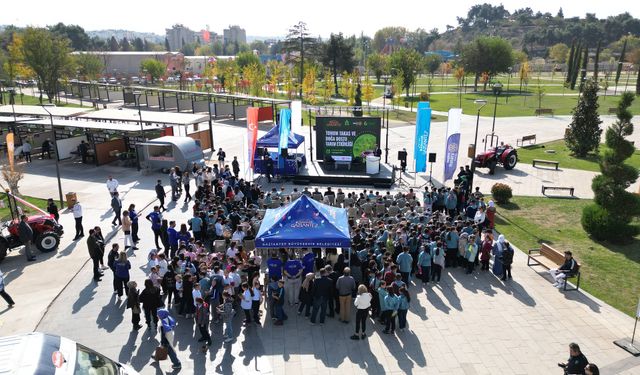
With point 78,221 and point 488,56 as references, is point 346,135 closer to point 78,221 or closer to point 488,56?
point 78,221

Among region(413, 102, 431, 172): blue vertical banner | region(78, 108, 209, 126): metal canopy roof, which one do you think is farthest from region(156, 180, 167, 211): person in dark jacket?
region(413, 102, 431, 172): blue vertical banner

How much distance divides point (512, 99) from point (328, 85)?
27.3 m

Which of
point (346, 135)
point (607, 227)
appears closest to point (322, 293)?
point (607, 227)

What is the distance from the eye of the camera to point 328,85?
56906 millimetres

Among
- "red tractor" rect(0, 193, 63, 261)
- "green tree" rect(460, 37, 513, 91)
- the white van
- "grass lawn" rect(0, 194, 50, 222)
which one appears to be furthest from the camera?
"green tree" rect(460, 37, 513, 91)

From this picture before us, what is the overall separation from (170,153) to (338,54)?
53.2m

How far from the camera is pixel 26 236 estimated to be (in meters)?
14.4

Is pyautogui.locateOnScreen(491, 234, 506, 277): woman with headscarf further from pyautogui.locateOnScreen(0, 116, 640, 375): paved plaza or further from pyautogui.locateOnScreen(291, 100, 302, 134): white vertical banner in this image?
pyautogui.locateOnScreen(291, 100, 302, 134): white vertical banner

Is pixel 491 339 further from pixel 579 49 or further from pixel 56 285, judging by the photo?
pixel 579 49

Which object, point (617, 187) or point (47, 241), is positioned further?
point (617, 187)

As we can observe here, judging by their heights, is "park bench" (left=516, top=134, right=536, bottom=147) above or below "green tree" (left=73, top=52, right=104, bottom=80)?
below

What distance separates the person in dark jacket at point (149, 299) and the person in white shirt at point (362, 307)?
14.8ft

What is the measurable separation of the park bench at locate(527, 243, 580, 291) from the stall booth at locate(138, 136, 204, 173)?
17849 mm

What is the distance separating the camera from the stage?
922 inches
